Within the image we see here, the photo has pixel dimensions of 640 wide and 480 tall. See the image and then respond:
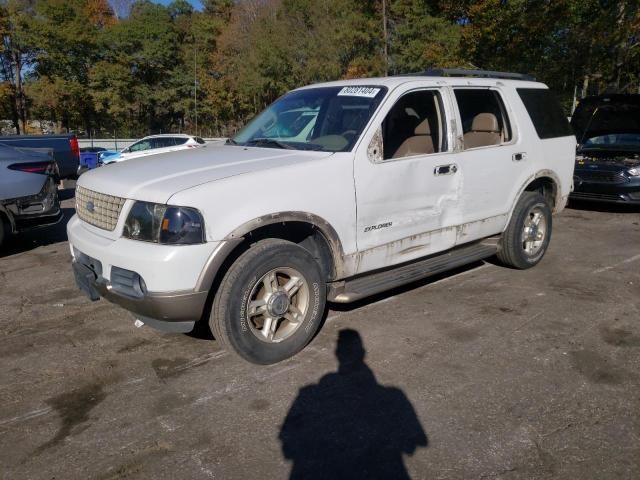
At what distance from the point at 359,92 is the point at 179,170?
163 cm

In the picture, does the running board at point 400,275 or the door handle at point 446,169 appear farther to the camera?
the door handle at point 446,169

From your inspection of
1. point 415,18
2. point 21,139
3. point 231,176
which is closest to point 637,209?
point 231,176

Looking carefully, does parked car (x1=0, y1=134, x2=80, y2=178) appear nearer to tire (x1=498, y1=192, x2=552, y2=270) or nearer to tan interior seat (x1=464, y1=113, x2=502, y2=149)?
tan interior seat (x1=464, y1=113, x2=502, y2=149)

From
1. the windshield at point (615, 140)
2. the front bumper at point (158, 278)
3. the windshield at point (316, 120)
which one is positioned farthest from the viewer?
the windshield at point (615, 140)

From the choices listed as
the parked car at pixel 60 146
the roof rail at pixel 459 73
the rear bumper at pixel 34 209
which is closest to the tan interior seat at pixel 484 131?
the roof rail at pixel 459 73

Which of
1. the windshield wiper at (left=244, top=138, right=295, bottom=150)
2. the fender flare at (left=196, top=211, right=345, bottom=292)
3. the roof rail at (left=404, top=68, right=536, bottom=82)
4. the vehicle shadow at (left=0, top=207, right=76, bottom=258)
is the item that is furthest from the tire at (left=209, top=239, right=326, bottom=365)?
the vehicle shadow at (left=0, top=207, right=76, bottom=258)

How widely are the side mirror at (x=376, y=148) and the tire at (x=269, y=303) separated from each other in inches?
34.5

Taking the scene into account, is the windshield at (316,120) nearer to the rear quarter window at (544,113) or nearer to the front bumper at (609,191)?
the rear quarter window at (544,113)

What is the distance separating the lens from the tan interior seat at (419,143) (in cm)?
452

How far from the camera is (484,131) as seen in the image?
17.1ft

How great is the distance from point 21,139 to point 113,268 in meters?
10.5

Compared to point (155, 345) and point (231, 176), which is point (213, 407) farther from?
point (231, 176)

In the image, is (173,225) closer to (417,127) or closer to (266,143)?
(266,143)

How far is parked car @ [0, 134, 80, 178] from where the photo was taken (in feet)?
39.4
